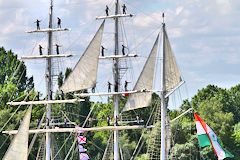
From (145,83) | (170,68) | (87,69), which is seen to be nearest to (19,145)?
(87,69)

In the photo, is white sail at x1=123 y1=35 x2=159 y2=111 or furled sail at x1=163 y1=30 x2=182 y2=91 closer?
furled sail at x1=163 y1=30 x2=182 y2=91

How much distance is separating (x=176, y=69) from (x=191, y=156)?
28400 mm

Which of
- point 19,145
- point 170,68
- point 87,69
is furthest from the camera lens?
point 87,69

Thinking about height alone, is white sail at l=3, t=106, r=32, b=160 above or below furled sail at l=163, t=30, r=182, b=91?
below

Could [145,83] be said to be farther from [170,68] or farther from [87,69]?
[87,69]

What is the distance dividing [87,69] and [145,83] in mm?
6194

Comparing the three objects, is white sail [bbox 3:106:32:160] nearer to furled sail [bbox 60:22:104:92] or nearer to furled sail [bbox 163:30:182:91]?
furled sail [bbox 60:22:104:92]

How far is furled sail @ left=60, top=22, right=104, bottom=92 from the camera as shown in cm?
5709

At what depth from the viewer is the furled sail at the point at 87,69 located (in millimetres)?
57094

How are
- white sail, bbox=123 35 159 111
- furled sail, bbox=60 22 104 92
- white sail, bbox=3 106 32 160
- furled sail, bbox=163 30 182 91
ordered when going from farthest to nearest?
furled sail, bbox=60 22 104 92
white sail, bbox=123 35 159 111
furled sail, bbox=163 30 182 91
white sail, bbox=3 106 32 160

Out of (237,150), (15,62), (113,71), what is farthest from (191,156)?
(15,62)

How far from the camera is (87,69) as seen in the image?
57312 mm

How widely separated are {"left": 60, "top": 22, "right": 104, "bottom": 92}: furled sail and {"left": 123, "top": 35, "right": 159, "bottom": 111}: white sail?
4.49m

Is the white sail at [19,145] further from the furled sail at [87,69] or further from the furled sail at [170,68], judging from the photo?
the furled sail at [170,68]
